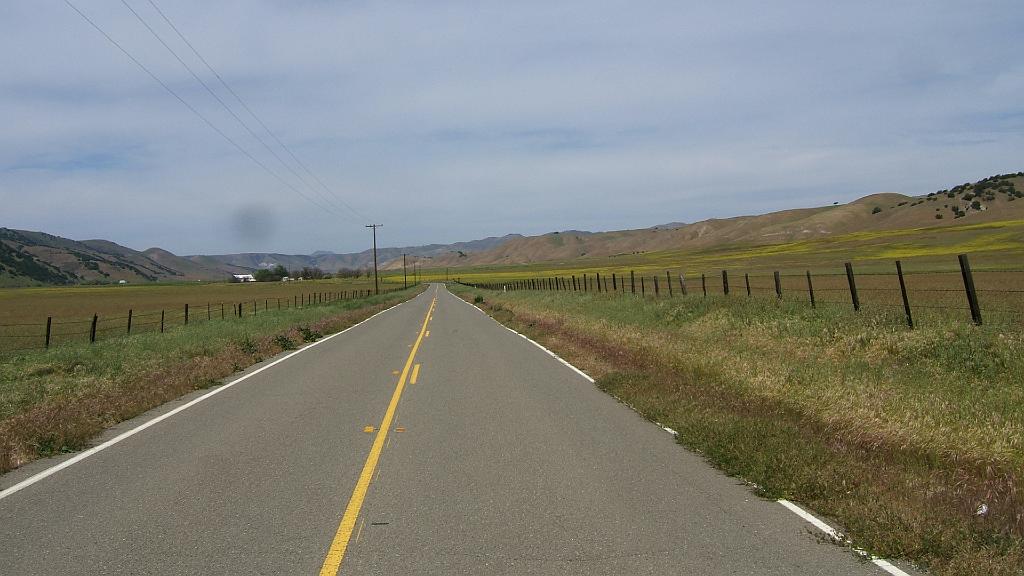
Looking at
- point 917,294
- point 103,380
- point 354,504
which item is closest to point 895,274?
point 917,294

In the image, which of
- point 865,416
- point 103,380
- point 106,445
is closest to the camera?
point 865,416

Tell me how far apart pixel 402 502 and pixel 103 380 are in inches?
393

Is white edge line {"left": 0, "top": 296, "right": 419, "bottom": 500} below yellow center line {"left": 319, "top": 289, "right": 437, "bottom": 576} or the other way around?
the other way around

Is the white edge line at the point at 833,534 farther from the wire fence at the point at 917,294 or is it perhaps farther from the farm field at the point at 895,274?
the farm field at the point at 895,274

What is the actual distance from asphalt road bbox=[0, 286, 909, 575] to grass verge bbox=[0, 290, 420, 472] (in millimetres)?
716

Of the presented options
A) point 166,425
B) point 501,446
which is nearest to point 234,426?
point 166,425

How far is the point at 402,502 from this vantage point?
6129mm

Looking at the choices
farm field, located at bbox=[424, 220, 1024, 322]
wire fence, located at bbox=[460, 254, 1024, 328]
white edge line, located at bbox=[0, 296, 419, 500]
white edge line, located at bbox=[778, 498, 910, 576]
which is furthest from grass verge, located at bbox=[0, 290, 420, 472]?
farm field, located at bbox=[424, 220, 1024, 322]

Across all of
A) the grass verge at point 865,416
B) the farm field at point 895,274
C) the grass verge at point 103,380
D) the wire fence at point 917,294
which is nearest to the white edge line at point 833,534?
the grass verge at point 865,416

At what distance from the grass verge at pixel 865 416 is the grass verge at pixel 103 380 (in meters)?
7.99

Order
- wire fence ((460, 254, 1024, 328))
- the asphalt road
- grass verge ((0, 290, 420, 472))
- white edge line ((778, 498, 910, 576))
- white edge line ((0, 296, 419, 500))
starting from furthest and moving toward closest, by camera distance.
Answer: wire fence ((460, 254, 1024, 328)) < grass verge ((0, 290, 420, 472)) < white edge line ((0, 296, 419, 500)) < the asphalt road < white edge line ((778, 498, 910, 576))

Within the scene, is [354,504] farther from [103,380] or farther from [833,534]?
[103,380]

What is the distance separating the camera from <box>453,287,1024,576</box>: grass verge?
17.3 feet

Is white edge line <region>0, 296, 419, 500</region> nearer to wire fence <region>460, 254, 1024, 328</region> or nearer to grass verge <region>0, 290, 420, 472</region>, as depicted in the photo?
grass verge <region>0, 290, 420, 472</region>
